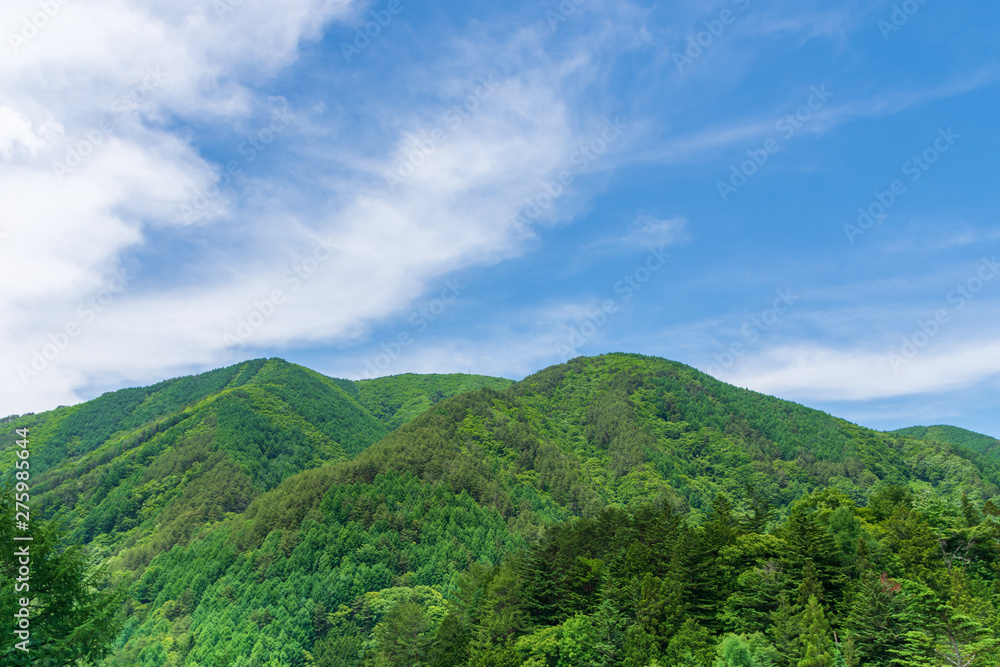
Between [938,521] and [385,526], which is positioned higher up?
[938,521]

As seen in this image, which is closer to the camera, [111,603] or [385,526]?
[111,603]

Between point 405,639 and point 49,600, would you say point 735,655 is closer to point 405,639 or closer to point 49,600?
point 49,600

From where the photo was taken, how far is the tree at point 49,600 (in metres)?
17.3

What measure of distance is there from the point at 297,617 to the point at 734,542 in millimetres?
92131

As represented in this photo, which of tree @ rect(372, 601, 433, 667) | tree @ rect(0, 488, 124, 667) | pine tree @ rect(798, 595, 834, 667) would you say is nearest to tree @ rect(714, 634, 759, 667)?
pine tree @ rect(798, 595, 834, 667)

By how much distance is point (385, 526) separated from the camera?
140625mm

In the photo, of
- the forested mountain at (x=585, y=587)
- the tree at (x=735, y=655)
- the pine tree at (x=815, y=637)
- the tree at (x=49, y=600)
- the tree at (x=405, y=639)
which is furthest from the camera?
the tree at (x=405, y=639)

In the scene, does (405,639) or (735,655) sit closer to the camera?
(735,655)

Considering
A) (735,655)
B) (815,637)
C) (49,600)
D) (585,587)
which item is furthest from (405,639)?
(49,600)

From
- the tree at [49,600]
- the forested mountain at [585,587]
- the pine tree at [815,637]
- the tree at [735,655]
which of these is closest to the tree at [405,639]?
the forested mountain at [585,587]

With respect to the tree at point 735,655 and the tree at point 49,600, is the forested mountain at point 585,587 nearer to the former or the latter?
the tree at point 735,655

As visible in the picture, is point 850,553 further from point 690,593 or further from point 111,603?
point 111,603

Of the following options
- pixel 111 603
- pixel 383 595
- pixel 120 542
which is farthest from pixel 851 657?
pixel 120 542

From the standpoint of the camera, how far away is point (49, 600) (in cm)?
1891
